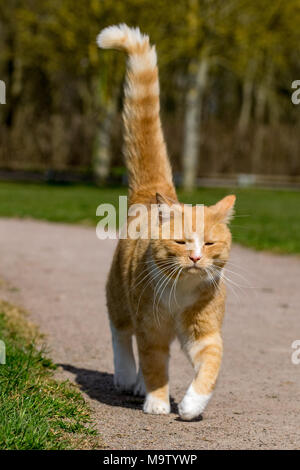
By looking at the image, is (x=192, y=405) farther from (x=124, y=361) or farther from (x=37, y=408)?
(x=124, y=361)

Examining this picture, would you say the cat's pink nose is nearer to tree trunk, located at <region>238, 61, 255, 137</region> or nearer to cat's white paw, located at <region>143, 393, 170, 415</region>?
cat's white paw, located at <region>143, 393, 170, 415</region>

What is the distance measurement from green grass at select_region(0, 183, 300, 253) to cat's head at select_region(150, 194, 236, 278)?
5.16 m

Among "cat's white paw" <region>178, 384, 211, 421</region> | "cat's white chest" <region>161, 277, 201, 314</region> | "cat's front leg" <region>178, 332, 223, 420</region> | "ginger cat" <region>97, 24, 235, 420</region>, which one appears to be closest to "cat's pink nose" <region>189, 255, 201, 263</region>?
"ginger cat" <region>97, 24, 235, 420</region>

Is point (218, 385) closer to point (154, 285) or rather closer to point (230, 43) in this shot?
point (154, 285)

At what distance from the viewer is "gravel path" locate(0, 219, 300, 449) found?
3609 millimetres

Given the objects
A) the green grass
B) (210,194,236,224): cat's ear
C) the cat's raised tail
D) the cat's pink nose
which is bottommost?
the green grass

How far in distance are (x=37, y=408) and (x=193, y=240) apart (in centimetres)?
113

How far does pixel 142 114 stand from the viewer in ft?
15.7

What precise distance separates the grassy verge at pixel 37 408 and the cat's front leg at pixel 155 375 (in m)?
0.36

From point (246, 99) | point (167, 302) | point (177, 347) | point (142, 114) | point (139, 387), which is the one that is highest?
point (246, 99)

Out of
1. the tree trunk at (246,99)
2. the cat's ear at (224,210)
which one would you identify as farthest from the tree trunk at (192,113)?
the cat's ear at (224,210)

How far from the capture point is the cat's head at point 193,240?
3.68 meters

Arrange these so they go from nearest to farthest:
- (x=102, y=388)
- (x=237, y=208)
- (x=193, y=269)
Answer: (x=193, y=269) → (x=102, y=388) → (x=237, y=208)

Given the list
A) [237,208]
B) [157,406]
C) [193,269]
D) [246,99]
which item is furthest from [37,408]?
[246,99]
